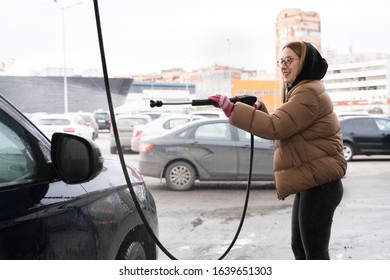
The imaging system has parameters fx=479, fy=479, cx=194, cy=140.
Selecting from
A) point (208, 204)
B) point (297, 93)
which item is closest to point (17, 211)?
point (297, 93)

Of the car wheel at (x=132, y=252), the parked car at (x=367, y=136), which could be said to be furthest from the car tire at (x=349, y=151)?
the car wheel at (x=132, y=252)

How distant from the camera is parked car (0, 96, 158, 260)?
3.88ft

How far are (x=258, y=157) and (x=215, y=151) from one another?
1.93 feet

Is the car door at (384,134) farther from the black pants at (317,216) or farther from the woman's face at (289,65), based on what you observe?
the woman's face at (289,65)

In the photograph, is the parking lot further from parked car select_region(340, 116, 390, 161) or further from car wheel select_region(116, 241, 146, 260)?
parked car select_region(340, 116, 390, 161)

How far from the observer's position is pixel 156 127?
10000mm

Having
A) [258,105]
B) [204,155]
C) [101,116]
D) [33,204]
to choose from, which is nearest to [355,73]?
[258,105]

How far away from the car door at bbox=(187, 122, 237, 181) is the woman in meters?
4.49

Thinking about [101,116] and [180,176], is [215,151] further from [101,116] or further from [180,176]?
[101,116]

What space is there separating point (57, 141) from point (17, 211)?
250mm

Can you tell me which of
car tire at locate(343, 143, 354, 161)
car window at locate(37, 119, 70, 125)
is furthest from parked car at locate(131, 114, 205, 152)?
car tire at locate(343, 143, 354, 161)

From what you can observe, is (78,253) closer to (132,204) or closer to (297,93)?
(132,204)

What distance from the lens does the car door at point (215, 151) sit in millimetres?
6480
